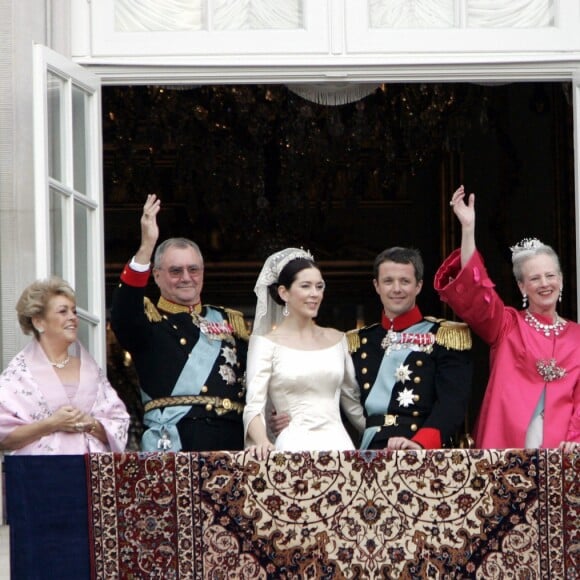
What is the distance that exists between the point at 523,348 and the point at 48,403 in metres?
1.98

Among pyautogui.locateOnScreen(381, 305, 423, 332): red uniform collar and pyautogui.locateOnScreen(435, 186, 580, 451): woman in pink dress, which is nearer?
pyautogui.locateOnScreen(435, 186, 580, 451): woman in pink dress

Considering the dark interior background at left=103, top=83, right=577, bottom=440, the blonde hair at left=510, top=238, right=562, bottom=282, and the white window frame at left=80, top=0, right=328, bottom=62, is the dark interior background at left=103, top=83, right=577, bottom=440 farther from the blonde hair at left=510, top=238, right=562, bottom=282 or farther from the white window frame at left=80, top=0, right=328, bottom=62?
the blonde hair at left=510, top=238, right=562, bottom=282

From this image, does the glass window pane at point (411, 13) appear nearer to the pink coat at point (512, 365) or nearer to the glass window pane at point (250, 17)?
the glass window pane at point (250, 17)

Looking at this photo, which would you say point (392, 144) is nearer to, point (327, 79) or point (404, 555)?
point (327, 79)

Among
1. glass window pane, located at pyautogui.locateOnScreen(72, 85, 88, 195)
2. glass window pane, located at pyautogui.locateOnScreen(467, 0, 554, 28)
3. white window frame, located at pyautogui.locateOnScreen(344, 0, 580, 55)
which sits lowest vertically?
glass window pane, located at pyautogui.locateOnScreen(72, 85, 88, 195)

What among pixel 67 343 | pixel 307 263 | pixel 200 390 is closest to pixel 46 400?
pixel 67 343

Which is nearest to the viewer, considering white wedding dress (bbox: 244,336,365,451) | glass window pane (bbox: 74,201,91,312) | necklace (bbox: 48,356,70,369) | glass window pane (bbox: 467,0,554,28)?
necklace (bbox: 48,356,70,369)

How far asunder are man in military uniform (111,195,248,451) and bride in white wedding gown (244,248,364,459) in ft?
0.63

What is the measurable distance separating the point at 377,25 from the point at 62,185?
5.46ft

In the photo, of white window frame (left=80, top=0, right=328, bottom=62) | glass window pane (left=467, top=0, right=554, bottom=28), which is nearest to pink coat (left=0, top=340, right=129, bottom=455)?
white window frame (left=80, top=0, right=328, bottom=62)

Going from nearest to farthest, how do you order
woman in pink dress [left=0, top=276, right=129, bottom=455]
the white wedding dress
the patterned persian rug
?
1. the patterned persian rug
2. woman in pink dress [left=0, top=276, right=129, bottom=455]
3. the white wedding dress

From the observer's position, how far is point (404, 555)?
23.4ft

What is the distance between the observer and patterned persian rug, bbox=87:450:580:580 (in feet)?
23.3

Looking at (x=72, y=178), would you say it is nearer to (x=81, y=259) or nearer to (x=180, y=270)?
(x=81, y=259)
